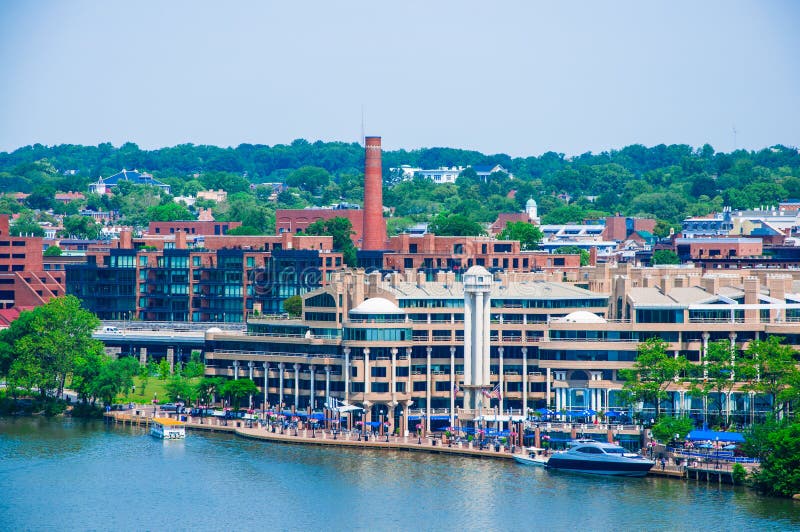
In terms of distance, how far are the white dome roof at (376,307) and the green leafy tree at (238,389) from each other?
1360cm

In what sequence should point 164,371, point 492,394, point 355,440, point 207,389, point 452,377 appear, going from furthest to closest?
point 164,371
point 207,389
point 452,377
point 492,394
point 355,440

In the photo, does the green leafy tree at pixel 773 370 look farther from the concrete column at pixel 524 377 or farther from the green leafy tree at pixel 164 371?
the green leafy tree at pixel 164 371

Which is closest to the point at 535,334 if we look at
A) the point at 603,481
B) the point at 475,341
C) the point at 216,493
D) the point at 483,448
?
the point at 475,341

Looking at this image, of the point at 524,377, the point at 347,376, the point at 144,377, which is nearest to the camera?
the point at 347,376

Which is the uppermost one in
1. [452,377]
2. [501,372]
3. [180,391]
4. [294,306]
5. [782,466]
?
[294,306]

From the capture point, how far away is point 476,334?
6137 inches

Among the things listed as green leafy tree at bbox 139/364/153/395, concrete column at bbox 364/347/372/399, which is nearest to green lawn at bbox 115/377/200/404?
green leafy tree at bbox 139/364/153/395

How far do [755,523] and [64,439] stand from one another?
203 ft

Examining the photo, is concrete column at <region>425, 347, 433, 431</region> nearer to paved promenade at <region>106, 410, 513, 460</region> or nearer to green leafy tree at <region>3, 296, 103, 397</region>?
paved promenade at <region>106, 410, 513, 460</region>

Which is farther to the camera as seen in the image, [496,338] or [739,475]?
[496,338]

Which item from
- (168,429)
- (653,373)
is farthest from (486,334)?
(168,429)

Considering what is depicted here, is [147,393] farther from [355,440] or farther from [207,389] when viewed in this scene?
[355,440]

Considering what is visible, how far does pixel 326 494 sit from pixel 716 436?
1149 inches

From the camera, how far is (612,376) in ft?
496
